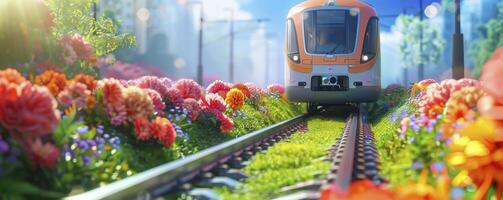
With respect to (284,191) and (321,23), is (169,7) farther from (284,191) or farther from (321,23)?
(284,191)

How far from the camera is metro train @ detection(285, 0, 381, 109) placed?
16734mm

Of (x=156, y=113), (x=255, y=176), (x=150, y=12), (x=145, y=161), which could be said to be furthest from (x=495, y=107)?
(x=150, y=12)

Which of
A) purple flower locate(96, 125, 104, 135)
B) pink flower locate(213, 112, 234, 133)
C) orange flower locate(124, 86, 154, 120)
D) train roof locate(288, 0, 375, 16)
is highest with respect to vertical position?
train roof locate(288, 0, 375, 16)

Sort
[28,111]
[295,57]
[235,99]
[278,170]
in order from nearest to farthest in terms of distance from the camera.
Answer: [28,111], [278,170], [235,99], [295,57]

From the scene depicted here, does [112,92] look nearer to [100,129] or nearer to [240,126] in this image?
[100,129]

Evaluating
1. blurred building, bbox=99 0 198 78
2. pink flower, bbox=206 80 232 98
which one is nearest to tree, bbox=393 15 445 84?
blurred building, bbox=99 0 198 78

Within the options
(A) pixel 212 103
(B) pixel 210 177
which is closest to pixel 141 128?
(B) pixel 210 177

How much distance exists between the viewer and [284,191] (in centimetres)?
469

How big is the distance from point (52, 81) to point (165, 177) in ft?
6.75

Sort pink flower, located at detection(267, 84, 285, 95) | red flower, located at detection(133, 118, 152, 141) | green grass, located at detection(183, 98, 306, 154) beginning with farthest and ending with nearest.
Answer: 1. pink flower, located at detection(267, 84, 285, 95)
2. green grass, located at detection(183, 98, 306, 154)
3. red flower, located at detection(133, 118, 152, 141)

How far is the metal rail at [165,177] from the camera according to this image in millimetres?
3624

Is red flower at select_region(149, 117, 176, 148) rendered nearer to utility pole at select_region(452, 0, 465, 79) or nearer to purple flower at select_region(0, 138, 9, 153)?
purple flower at select_region(0, 138, 9, 153)

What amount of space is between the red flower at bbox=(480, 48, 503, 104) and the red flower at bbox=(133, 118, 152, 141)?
314cm

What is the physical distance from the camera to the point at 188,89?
9.52 m
